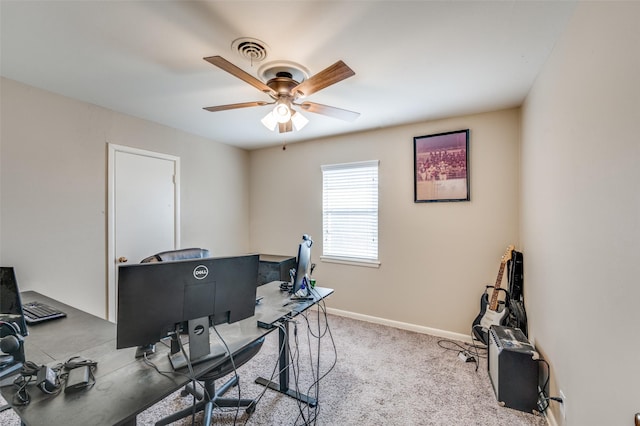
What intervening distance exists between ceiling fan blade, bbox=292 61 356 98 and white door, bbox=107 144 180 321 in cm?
218

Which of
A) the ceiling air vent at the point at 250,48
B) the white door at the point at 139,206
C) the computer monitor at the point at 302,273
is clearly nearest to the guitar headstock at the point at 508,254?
the computer monitor at the point at 302,273

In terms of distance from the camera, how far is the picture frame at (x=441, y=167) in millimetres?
2975

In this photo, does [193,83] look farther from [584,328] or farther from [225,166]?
[584,328]

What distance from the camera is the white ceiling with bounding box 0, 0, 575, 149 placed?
146cm

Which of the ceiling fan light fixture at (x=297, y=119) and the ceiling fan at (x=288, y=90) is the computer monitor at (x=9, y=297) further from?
the ceiling fan light fixture at (x=297, y=119)

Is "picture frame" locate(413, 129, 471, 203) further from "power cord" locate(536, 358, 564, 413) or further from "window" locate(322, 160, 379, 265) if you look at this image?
"power cord" locate(536, 358, 564, 413)

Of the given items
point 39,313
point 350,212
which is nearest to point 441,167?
point 350,212

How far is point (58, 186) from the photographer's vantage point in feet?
8.17

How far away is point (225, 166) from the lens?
4145 millimetres

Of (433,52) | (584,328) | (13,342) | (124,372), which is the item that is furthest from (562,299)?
(13,342)

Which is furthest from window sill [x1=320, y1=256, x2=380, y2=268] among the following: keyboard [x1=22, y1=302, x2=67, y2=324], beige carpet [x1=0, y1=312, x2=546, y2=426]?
keyboard [x1=22, y1=302, x2=67, y2=324]

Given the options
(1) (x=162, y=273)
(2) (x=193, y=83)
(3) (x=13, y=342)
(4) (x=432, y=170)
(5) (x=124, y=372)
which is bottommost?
(5) (x=124, y=372)

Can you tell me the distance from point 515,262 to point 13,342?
11.4 feet

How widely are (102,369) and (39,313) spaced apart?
1053mm
